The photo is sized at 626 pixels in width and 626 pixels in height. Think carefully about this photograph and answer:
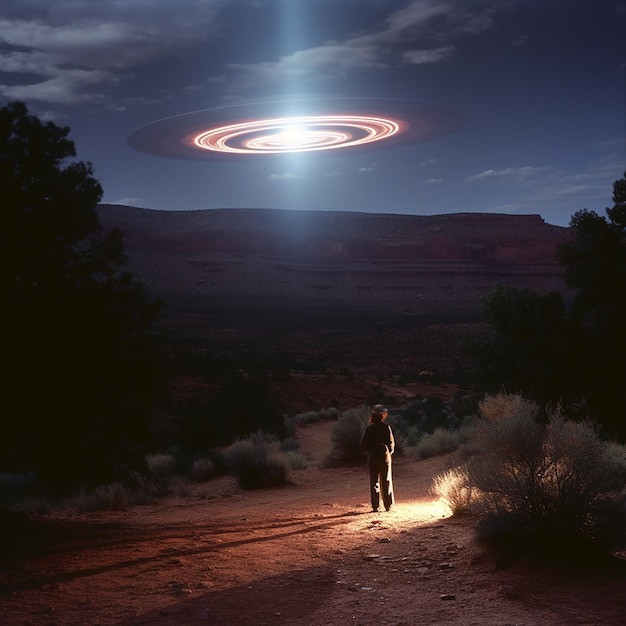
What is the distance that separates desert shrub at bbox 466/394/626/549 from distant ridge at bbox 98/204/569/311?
105366mm

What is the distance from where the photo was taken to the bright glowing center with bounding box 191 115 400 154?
19578mm

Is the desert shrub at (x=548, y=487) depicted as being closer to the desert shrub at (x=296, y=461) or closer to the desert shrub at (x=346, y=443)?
the desert shrub at (x=346, y=443)

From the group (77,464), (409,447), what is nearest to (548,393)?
(409,447)

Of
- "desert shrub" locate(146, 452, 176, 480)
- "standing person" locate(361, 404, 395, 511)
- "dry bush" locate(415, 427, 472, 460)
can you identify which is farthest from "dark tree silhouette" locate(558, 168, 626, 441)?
"desert shrub" locate(146, 452, 176, 480)

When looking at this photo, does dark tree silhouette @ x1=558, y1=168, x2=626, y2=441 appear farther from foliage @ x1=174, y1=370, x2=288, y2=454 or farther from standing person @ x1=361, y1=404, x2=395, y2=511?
foliage @ x1=174, y1=370, x2=288, y2=454

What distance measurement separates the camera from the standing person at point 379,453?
1286cm

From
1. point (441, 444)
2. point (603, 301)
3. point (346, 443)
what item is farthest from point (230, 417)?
point (603, 301)

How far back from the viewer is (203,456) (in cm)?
2430

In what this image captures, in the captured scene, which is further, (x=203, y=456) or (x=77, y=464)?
(x=203, y=456)

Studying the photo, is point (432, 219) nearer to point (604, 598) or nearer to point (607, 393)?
point (607, 393)

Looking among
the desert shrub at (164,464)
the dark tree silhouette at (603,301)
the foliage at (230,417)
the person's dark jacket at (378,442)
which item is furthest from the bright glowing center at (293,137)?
the foliage at (230,417)

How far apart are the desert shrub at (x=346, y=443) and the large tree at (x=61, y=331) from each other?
10925mm

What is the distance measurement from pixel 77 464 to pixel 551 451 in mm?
6664

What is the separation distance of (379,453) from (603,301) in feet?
32.3
